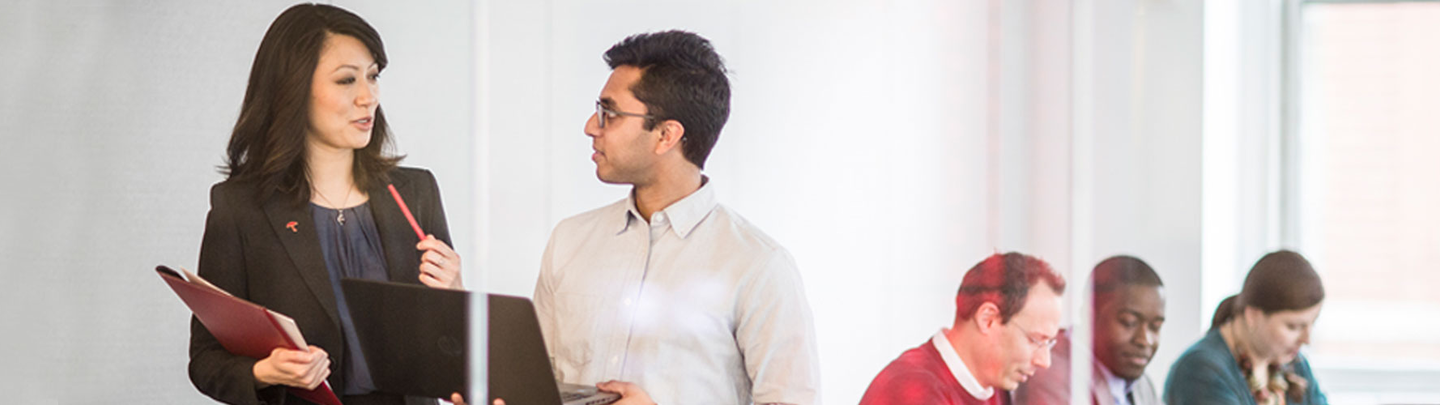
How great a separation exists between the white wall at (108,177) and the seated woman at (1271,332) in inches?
70.9

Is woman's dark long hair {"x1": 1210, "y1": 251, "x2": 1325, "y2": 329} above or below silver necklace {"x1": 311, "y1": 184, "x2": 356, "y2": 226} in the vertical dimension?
below

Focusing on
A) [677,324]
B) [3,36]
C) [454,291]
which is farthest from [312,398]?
[3,36]

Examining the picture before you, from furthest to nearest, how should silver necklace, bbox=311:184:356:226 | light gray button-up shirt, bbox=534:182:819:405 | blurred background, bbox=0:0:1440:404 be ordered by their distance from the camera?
silver necklace, bbox=311:184:356:226
light gray button-up shirt, bbox=534:182:819:405
blurred background, bbox=0:0:1440:404

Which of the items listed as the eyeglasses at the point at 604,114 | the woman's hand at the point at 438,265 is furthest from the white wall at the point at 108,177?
the eyeglasses at the point at 604,114

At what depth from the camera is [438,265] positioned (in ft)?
6.47

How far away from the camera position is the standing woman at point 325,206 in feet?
6.47

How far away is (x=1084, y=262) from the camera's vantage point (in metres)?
1.54

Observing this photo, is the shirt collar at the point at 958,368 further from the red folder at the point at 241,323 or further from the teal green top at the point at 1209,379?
the red folder at the point at 241,323

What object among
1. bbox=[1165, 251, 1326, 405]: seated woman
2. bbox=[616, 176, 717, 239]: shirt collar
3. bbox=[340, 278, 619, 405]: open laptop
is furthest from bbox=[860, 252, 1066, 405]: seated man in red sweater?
bbox=[340, 278, 619, 405]: open laptop

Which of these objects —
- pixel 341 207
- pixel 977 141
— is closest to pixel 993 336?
pixel 977 141

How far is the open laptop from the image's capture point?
70.2 inches

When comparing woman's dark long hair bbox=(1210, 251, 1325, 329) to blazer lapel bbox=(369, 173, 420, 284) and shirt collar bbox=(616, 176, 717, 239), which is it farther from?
blazer lapel bbox=(369, 173, 420, 284)

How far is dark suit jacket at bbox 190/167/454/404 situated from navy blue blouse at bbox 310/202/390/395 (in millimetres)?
12

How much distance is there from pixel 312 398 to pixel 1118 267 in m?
1.48
